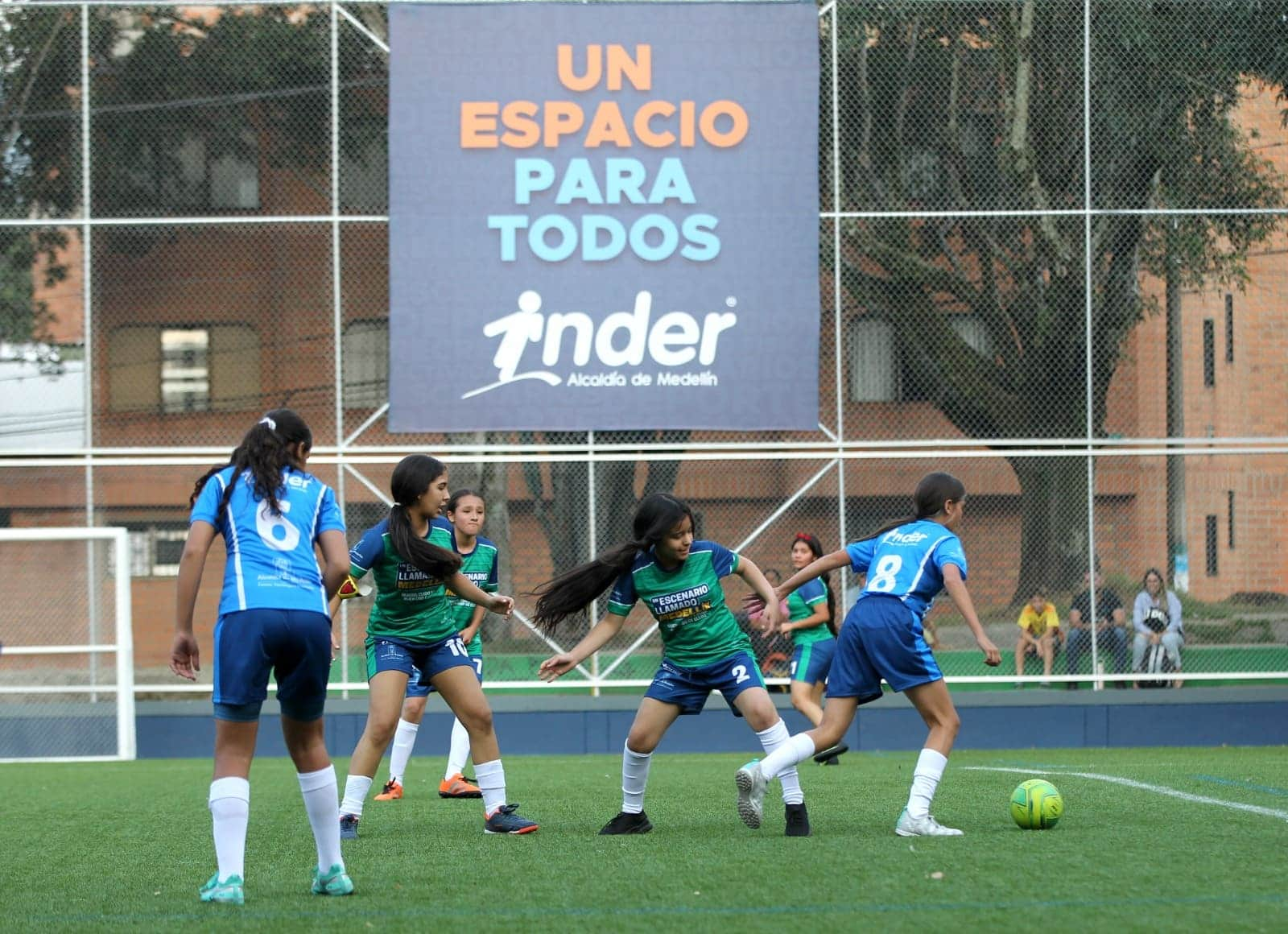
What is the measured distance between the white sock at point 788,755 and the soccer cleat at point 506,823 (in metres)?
1.16

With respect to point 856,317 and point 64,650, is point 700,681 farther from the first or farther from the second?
point 64,650

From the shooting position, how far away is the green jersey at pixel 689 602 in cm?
778

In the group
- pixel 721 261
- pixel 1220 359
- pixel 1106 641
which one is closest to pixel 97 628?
pixel 721 261

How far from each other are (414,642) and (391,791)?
244 cm

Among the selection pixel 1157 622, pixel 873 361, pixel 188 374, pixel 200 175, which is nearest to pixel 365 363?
pixel 188 374

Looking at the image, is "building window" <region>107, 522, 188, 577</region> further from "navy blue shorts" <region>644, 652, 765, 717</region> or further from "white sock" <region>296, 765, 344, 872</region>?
"white sock" <region>296, 765, 344, 872</region>

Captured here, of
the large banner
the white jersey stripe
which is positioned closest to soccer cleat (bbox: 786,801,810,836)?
the white jersey stripe

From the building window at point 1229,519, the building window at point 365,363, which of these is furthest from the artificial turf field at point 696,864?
the building window at point 365,363

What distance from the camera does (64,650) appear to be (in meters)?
15.9

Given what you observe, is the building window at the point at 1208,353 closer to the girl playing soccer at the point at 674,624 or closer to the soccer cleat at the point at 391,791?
the soccer cleat at the point at 391,791

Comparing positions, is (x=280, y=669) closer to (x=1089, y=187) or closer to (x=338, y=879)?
(x=338, y=879)

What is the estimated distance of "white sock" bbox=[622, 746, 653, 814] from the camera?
25.6ft

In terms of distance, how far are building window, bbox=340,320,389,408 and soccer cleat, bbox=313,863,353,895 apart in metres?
10.3

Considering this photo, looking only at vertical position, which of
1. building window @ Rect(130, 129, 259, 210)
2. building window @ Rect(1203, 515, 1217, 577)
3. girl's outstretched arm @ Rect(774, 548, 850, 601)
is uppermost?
building window @ Rect(130, 129, 259, 210)
